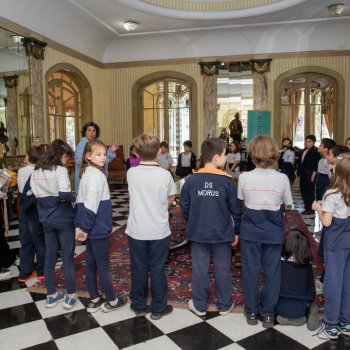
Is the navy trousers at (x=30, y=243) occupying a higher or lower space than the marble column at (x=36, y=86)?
lower

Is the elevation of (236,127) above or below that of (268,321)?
above

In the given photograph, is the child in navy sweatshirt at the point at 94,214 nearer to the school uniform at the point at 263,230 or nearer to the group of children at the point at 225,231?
the group of children at the point at 225,231

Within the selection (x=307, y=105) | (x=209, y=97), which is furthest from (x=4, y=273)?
(x=307, y=105)

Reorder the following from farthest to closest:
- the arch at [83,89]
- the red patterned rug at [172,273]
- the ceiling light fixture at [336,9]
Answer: the arch at [83,89] < the ceiling light fixture at [336,9] < the red patterned rug at [172,273]

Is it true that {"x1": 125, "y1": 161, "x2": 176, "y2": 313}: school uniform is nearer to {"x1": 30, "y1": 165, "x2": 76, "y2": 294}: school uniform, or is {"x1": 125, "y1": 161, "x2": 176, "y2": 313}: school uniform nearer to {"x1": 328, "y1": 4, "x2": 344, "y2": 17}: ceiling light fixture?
{"x1": 30, "y1": 165, "x2": 76, "y2": 294}: school uniform

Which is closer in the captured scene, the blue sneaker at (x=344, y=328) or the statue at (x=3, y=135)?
the blue sneaker at (x=344, y=328)

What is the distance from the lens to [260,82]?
11406 mm

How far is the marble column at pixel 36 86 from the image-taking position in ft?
27.9

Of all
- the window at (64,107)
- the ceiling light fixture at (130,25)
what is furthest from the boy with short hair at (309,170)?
the window at (64,107)

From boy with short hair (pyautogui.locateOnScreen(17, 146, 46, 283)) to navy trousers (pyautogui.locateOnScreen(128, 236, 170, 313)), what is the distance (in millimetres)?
1189

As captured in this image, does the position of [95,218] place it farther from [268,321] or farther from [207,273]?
[268,321]

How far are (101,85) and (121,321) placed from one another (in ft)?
33.4

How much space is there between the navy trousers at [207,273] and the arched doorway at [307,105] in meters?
9.12

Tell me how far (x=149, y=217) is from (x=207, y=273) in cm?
69
